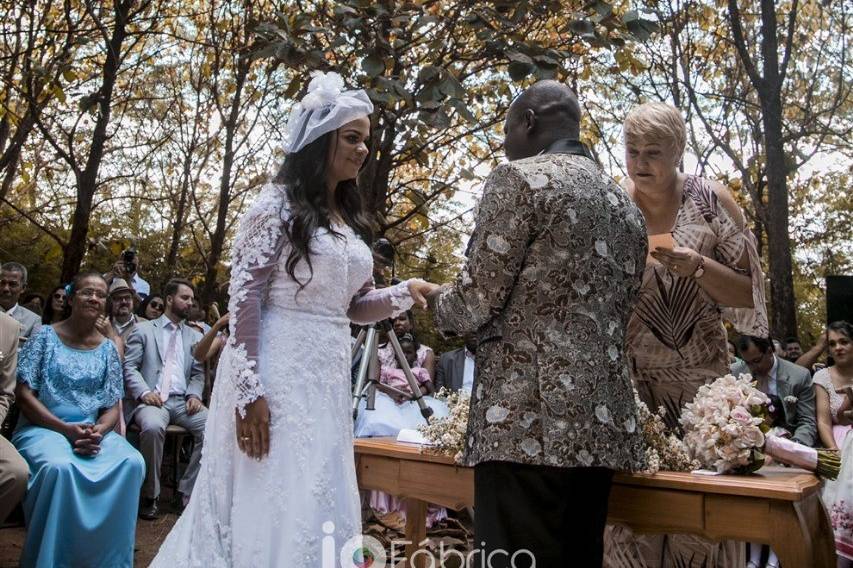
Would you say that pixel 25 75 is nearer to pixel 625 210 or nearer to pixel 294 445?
pixel 294 445

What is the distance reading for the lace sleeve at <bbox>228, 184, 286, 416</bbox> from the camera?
3.00 metres

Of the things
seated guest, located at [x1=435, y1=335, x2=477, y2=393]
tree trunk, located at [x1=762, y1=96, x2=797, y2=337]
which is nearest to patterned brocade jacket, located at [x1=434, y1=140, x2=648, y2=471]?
seated guest, located at [x1=435, y1=335, x2=477, y2=393]

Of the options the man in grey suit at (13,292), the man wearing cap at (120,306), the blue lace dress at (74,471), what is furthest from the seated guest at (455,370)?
the man in grey suit at (13,292)

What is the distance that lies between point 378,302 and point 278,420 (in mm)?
749

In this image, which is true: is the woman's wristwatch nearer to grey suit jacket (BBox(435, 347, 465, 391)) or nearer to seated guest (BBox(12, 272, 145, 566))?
seated guest (BBox(12, 272, 145, 566))

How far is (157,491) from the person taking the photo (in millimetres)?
6797

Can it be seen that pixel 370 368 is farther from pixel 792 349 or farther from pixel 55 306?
pixel 792 349

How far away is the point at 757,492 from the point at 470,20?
4380mm

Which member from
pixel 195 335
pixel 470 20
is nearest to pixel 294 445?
pixel 470 20

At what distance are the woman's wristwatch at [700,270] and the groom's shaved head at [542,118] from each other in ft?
2.27

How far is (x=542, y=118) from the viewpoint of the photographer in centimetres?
273

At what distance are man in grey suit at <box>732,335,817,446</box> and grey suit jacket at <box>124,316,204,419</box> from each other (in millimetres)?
5076

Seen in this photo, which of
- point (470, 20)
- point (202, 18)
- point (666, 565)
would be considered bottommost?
point (666, 565)

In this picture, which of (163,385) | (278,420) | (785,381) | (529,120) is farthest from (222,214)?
(529,120)
